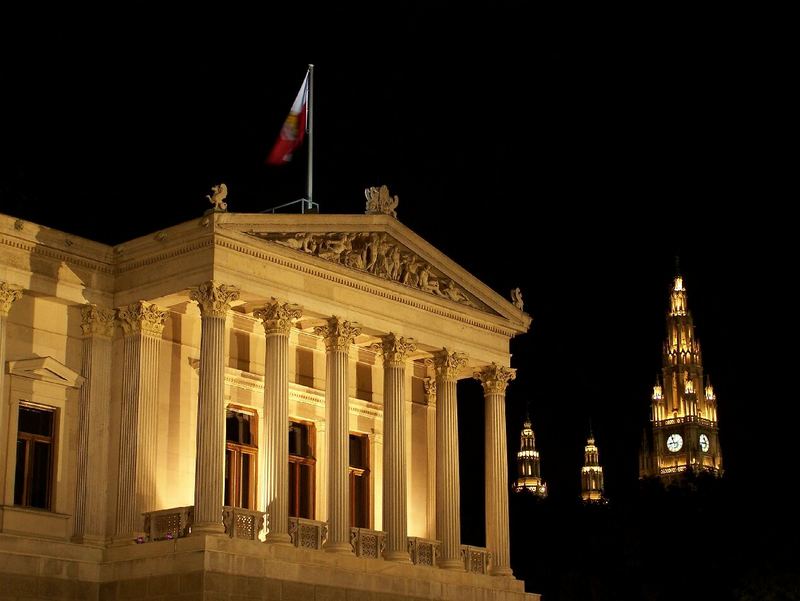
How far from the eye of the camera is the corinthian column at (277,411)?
3781 cm

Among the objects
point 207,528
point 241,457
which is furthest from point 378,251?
point 207,528

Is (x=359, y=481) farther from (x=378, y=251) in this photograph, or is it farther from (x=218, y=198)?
(x=218, y=198)

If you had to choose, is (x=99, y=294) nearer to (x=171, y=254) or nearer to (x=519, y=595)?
(x=171, y=254)

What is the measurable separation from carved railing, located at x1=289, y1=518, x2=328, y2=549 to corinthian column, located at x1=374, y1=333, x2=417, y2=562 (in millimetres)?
2243

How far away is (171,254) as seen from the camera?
38.4 m

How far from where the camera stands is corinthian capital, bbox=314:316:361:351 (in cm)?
4066

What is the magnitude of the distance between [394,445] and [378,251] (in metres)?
5.58

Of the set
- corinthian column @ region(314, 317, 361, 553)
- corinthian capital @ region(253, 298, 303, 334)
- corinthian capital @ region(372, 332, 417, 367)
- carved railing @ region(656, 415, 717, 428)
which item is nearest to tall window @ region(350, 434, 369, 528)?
corinthian capital @ region(372, 332, 417, 367)

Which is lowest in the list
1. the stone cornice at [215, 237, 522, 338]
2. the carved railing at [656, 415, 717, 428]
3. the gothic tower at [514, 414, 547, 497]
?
the stone cornice at [215, 237, 522, 338]

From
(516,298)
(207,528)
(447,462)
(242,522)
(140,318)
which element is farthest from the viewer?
(516,298)

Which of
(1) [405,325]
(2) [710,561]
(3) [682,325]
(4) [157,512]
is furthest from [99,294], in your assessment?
(3) [682,325]

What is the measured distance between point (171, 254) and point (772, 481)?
51237mm

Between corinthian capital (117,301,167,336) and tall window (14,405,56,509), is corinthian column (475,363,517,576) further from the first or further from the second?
tall window (14,405,56,509)

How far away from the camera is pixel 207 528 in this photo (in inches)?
1409
